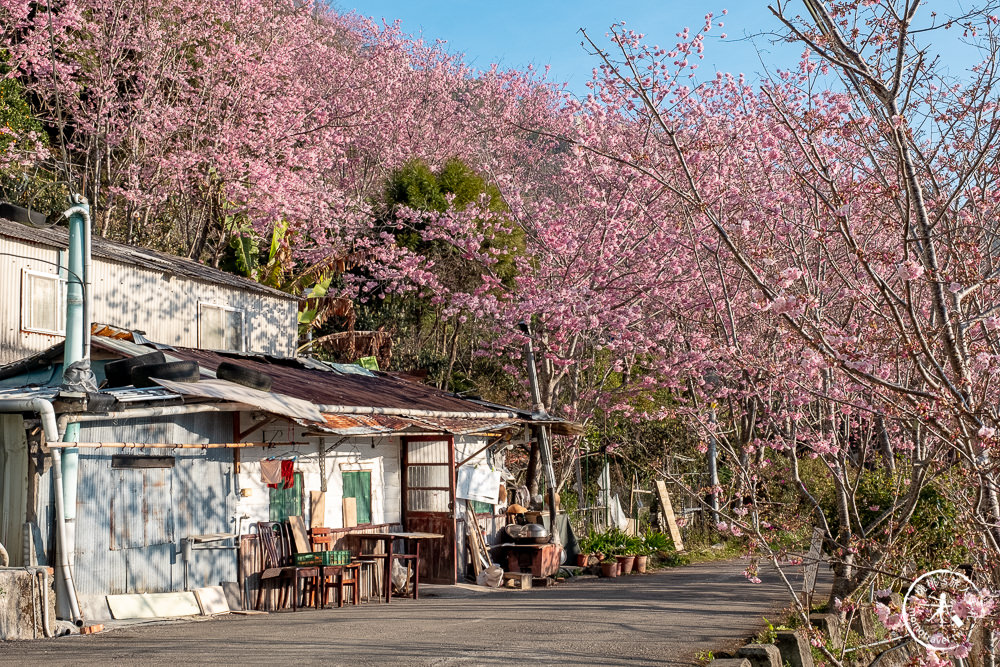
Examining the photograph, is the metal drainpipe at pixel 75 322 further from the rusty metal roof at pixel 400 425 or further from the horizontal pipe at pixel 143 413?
the rusty metal roof at pixel 400 425

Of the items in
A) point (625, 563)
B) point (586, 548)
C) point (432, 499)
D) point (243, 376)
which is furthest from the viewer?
point (586, 548)

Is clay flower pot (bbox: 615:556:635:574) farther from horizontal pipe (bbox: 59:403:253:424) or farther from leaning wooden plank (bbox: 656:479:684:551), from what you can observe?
horizontal pipe (bbox: 59:403:253:424)

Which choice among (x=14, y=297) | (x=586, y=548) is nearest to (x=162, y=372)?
(x=14, y=297)

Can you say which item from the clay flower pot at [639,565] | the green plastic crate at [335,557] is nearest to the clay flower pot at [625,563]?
the clay flower pot at [639,565]

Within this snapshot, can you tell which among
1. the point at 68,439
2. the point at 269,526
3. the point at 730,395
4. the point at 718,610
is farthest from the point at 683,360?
the point at 68,439

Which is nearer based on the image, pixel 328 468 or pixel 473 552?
pixel 328 468

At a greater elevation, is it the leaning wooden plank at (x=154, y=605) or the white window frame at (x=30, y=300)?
the white window frame at (x=30, y=300)

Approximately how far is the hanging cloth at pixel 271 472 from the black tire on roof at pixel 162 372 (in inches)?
103

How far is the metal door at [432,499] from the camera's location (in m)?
17.5

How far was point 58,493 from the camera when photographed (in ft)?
36.6

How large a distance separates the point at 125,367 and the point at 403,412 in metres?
4.73

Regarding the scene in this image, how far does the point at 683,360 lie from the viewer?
2108 centimetres

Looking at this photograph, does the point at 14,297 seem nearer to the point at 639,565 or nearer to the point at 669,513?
the point at 639,565

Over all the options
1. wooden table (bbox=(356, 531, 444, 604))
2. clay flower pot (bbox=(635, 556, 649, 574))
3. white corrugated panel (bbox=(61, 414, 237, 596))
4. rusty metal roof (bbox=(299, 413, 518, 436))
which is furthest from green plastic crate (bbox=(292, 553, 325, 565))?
clay flower pot (bbox=(635, 556, 649, 574))
